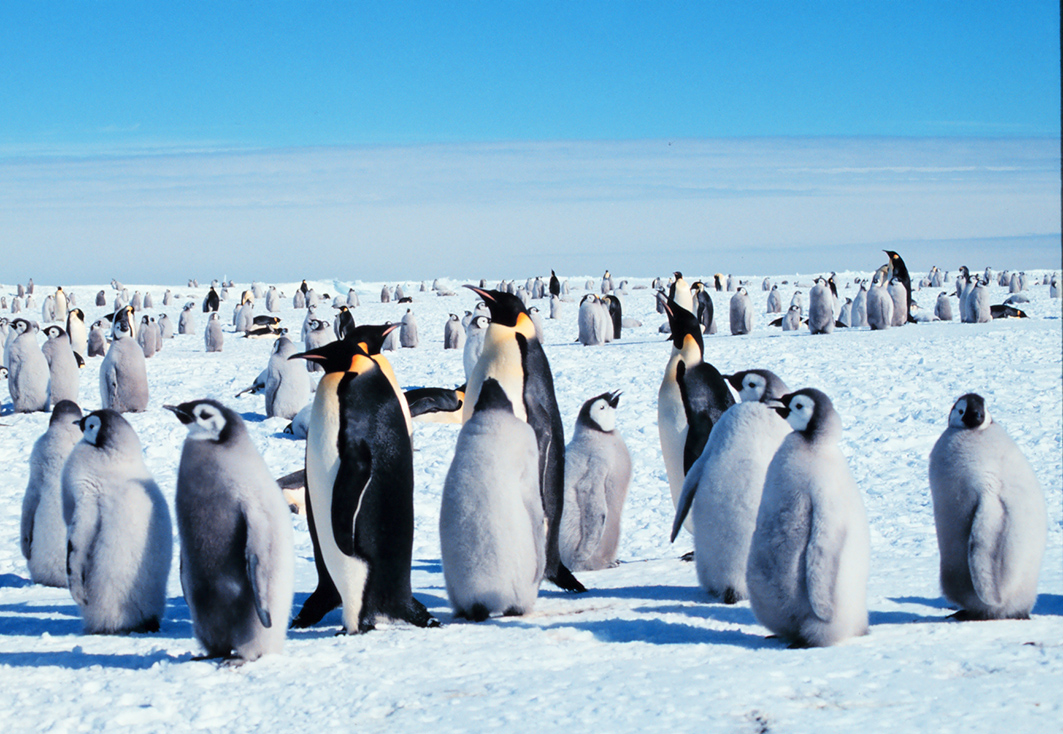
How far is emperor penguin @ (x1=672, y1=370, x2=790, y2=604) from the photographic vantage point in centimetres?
402

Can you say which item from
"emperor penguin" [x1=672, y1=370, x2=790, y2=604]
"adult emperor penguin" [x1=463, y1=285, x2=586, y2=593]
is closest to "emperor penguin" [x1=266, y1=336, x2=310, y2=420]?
"adult emperor penguin" [x1=463, y1=285, x2=586, y2=593]

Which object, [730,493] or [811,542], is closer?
[811,542]

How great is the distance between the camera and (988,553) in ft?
11.8

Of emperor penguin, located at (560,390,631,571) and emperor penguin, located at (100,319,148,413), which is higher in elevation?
emperor penguin, located at (100,319,148,413)

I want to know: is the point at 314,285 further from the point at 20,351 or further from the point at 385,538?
the point at 385,538

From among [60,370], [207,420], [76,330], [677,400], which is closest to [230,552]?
[207,420]

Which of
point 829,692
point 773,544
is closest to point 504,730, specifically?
point 829,692

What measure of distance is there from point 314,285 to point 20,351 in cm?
3775

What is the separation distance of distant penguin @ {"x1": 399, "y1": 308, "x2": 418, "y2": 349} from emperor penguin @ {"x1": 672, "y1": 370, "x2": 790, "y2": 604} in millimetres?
13745

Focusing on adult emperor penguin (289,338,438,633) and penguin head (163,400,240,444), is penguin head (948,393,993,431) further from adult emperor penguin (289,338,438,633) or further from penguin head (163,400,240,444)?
penguin head (163,400,240,444)

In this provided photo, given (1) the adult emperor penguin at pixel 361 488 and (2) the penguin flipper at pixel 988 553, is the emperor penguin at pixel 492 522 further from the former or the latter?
(2) the penguin flipper at pixel 988 553

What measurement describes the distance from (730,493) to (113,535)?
2.29m

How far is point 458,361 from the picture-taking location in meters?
14.1

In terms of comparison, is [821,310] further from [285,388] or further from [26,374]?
[26,374]
